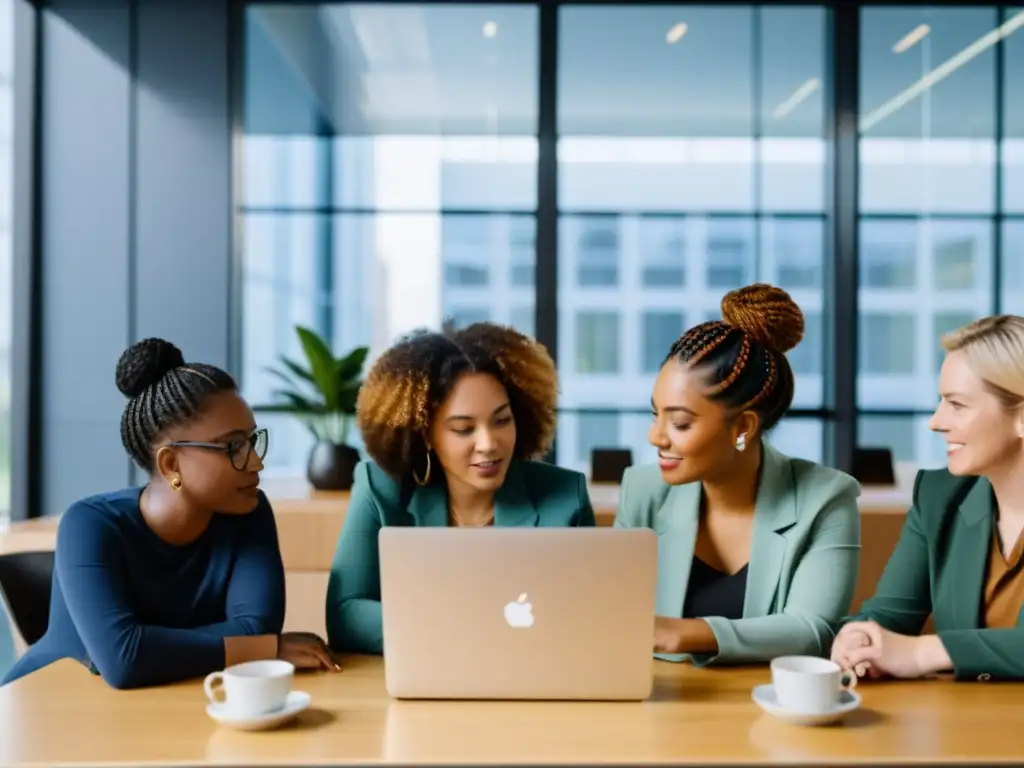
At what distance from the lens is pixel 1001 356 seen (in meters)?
1.66

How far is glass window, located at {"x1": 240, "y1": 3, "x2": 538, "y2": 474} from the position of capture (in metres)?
4.98

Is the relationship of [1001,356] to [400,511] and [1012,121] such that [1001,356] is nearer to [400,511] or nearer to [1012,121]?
[400,511]

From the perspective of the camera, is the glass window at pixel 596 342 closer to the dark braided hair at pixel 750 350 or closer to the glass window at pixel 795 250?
the glass window at pixel 795 250

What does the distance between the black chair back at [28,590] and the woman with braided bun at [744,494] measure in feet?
4.07

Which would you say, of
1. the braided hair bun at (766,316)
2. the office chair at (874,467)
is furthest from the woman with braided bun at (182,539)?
the office chair at (874,467)

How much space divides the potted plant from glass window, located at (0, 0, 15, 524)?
6.85 feet

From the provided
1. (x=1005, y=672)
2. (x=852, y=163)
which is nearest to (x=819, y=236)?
(x=852, y=163)

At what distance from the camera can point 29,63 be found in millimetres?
4766

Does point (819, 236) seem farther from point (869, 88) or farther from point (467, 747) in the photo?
point (467, 747)

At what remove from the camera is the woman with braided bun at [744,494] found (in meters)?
1.80

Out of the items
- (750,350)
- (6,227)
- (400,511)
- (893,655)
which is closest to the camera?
(893,655)

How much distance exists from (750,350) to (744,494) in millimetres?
274

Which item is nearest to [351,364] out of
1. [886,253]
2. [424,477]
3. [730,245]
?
[424,477]

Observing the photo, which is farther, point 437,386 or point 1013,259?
point 1013,259
